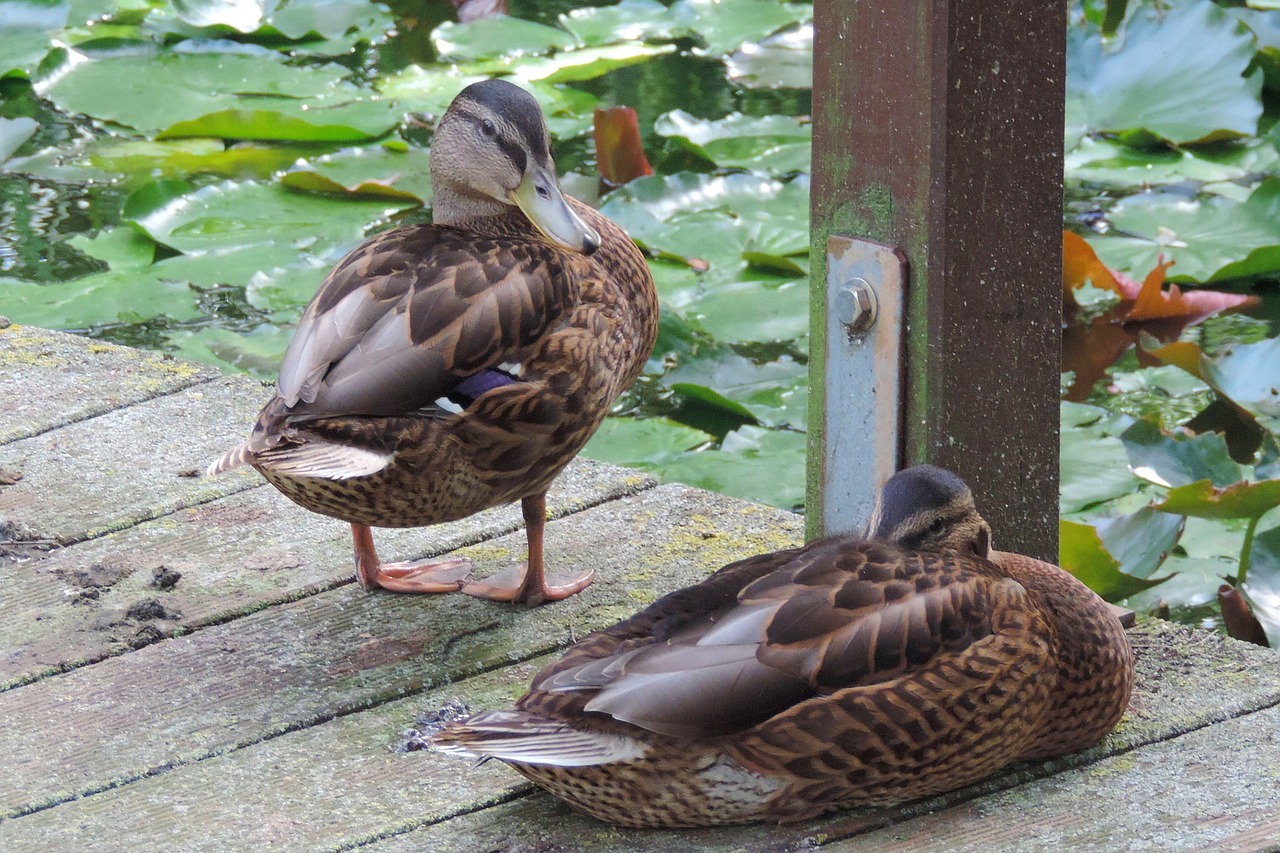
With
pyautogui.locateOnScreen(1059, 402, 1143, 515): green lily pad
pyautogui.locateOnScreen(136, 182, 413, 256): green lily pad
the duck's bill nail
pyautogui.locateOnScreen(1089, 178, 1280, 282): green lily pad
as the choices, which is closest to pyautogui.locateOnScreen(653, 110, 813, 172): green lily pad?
pyautogui.locateOnScreen(136, 182, 413, 256): green lily pad

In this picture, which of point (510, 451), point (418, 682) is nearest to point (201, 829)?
point (418, 682)

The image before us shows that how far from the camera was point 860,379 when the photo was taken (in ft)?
8.07

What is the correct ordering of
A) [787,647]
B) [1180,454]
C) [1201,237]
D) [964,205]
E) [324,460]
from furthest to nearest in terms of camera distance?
[1201,237], [1180,454], [324,460], [964,205], [787,647]

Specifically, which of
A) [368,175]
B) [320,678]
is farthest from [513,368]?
[368,175]

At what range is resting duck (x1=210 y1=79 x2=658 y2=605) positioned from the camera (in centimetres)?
246

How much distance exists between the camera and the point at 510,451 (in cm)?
256

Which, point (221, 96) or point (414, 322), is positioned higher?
point (414, 322)

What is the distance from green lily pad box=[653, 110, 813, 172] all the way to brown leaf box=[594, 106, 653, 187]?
156 mm

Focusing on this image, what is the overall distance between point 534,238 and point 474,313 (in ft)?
1.30

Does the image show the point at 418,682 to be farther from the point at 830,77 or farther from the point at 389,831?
the point at 830,77

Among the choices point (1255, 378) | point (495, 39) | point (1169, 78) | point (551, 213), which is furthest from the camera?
point (495, 39)

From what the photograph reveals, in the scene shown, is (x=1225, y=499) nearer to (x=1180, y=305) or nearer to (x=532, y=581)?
(x=532, y=581)

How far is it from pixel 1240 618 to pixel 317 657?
1.54m

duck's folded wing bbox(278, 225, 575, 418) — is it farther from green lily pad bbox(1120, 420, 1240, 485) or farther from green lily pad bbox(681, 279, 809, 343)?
green lily pad bbox(681, 279, 809, 343)
